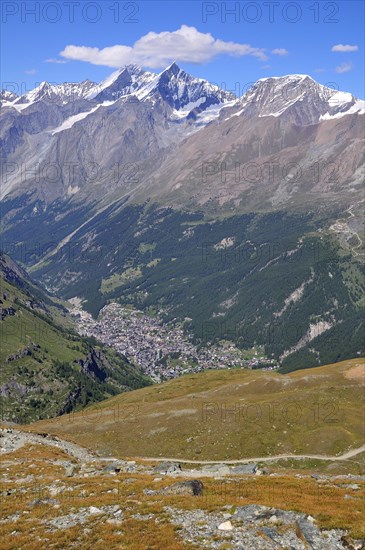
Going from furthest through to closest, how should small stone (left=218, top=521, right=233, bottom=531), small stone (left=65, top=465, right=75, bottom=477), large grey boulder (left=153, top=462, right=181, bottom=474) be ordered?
large grey boulder (left=153, top=462, right=181, bottom=474) → small stone (left=65, top=465, right=75, bottom=477) → small stone (left=218, top=521, right=233, bottom=531)

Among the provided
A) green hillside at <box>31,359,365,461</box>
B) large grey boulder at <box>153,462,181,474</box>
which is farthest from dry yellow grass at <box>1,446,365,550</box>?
green hillside at <box>31,359,365,461</box>

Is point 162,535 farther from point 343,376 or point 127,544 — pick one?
point 343,376

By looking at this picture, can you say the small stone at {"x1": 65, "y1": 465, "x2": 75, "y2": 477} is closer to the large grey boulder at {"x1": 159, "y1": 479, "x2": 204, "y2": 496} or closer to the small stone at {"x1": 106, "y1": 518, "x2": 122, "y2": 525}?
the large grey boulder at {"x1": 159, "y1": 479, "x2": 204, "y2": 496}

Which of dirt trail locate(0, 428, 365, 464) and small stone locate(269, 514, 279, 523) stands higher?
small stone locate(269, 514, 279, 523)

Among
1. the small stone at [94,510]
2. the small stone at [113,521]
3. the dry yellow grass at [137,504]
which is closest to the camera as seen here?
the dry yellow grass at [137,504]

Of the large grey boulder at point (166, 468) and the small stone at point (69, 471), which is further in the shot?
the large grey boulder at point (166, 468)

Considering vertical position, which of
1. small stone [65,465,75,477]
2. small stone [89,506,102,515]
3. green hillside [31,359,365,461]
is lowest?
green hillside [31,359,365,461]

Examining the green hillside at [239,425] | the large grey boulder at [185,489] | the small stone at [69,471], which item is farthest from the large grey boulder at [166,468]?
the green hillside at [239,425]

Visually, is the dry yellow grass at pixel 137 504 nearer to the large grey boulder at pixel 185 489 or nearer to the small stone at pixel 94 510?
the large grey boulder at pixel 185 489

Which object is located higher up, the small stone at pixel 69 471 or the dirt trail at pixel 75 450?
the small stone at pixel 69 471

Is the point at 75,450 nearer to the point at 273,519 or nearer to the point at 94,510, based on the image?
the point at 94,510

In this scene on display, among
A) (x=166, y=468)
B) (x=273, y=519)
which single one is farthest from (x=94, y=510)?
(x=166, y=468)

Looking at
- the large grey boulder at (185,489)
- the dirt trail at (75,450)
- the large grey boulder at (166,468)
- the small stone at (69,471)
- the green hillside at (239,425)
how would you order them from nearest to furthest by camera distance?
the large grey boulder at (185,489) < the small stone at (69,471) < the large grey boulder at (166,468) < the dirt trail at (75,450) < the green hillside at (239,425)

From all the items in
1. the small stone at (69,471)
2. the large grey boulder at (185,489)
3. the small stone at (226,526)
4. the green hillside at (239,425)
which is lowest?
the green hillside at (239,425)
